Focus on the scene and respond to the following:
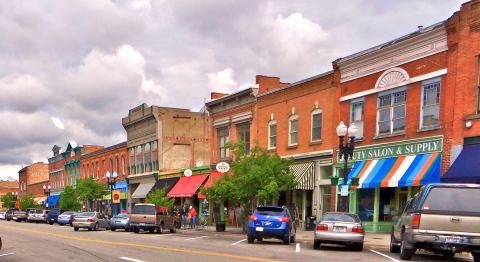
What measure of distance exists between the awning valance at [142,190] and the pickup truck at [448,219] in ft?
143

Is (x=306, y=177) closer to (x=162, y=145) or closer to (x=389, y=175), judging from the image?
(x=389, y=175)

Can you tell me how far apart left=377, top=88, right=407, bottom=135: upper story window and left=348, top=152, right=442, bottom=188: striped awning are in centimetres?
155

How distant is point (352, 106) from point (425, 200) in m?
17.4

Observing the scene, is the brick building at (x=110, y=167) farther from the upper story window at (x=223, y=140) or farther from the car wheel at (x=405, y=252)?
the car wheel at (x=405, y=252)

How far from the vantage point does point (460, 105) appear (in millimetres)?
24453

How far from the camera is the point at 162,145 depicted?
55938mm

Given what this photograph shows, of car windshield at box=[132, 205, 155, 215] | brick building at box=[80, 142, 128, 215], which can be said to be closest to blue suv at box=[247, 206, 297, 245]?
car windshield at box=[132, 205, 155, 215]

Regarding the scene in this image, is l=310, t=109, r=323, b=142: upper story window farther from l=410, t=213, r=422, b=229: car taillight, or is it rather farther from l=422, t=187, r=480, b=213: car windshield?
l=422, t=187, r=480, b=213: car windshield

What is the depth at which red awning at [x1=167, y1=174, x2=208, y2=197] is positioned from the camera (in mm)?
45522

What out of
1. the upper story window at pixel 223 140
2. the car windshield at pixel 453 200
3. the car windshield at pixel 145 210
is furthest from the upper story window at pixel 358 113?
the car windshield at pixel 453 200

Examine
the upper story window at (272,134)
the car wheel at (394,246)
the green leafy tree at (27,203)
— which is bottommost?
the green leafy tree at (27,203)

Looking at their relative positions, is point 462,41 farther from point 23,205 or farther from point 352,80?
point 23,205

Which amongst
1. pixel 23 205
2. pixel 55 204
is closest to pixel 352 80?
pixel 55 204

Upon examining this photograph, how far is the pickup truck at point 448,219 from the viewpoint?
44.5 ft
